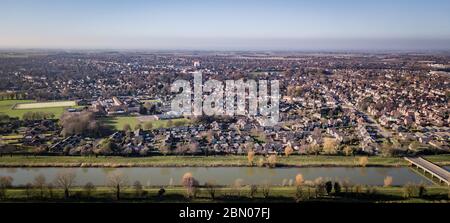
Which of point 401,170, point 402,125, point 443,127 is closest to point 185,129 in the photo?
point 401,170

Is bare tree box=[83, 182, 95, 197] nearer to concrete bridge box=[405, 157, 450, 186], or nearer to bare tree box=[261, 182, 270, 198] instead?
bare tree box=[261, 182, 270, 198]

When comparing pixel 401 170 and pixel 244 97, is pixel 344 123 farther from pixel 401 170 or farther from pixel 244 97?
pixel 244 97

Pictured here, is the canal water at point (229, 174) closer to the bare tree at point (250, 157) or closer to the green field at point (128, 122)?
the bare tree at point (250, 157)

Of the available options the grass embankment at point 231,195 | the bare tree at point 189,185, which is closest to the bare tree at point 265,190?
the grass embankment at point 231,195

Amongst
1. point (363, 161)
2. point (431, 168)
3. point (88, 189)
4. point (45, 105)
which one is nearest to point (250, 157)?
point (363, 161)

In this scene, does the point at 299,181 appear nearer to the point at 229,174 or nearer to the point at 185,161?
the point at 229,174

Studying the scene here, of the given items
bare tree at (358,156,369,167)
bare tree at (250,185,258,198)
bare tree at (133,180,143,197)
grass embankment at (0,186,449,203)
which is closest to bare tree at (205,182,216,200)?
grass embankment at (0,186,449,203)
